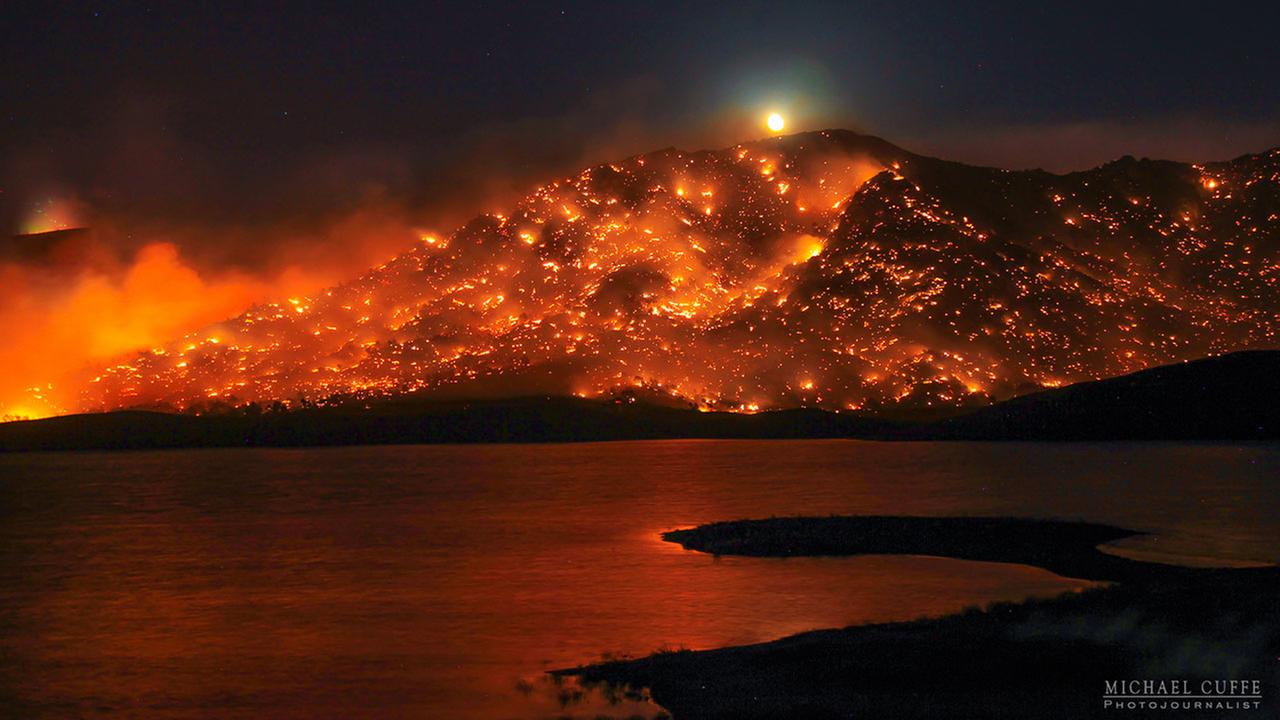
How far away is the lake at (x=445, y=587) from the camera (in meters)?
38.5

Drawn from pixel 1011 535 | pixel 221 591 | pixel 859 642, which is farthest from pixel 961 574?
pixel 221 591

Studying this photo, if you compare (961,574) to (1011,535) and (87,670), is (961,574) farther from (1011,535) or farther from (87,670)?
(87,670)

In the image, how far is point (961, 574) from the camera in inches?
2327

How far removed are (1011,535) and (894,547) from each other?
784cm

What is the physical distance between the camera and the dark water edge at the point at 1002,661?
29703 millimetres

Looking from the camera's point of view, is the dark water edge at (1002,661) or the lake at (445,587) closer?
the dark water edge at (1002,661)

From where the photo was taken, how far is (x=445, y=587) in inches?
2404

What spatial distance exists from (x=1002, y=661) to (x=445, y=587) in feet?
109

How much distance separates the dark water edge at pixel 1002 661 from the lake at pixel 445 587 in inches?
116

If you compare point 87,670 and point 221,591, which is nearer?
point 87,670

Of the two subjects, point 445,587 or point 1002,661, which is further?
point 445,587

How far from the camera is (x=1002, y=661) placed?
108 feet

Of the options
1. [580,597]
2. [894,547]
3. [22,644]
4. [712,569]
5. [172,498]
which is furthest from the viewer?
[172,498]

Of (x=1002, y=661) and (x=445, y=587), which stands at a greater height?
(x=1002, y=661)
